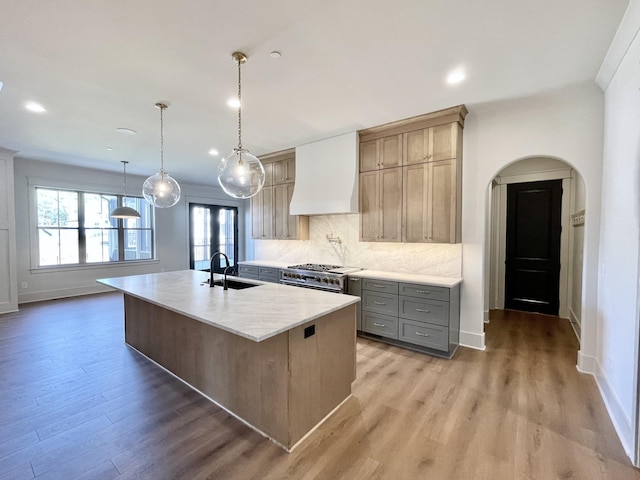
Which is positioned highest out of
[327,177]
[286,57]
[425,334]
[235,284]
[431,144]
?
[286,57]

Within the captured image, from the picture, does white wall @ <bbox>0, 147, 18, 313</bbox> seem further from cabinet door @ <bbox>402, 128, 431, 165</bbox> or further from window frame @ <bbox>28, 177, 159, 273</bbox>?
cabinet door @ <bbox>402, 128, 431, 165</bbox>

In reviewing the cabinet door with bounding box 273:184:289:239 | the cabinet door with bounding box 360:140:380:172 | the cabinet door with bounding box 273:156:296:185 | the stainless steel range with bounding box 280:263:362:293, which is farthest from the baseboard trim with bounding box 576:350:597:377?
the cabinet door with bounding box 273:156:296:185

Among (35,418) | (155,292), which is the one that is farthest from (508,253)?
(35,418)

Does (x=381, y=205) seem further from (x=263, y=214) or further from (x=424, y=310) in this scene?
(x=263, y=214)

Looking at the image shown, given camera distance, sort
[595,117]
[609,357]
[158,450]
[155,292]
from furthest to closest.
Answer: [595,117], [155,292], [609,357], [158,450]

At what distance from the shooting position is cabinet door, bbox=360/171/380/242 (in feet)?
13.2

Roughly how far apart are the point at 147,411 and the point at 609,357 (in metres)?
3.81

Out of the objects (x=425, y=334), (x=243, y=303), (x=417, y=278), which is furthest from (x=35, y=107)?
(x=425, y=334)

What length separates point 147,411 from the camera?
7.62 feet

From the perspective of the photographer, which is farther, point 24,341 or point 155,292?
point 24,341

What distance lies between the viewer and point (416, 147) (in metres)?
3.63

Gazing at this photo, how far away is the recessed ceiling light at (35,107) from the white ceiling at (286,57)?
83mm

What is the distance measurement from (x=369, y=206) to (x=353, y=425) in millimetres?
2725

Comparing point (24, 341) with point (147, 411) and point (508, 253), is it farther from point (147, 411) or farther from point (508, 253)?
point (508, 253)
